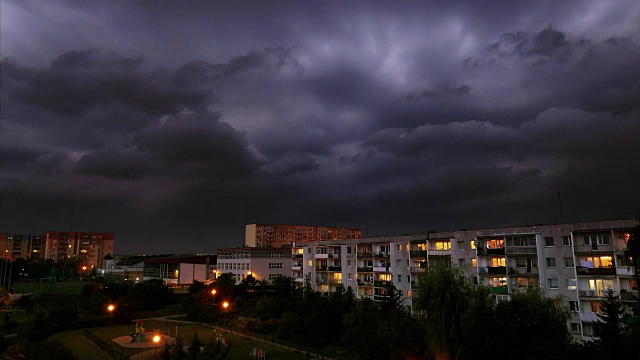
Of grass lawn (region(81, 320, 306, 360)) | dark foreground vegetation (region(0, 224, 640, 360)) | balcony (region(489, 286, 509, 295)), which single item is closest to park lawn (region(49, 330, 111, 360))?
grass lawn (region(81, 320, 306, 360))

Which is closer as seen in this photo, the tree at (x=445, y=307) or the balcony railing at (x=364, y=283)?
the tree at (x=445, y=307)

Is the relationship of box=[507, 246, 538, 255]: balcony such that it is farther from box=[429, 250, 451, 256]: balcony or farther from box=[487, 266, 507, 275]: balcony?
box=[429, 250, 451, 256]: balcony

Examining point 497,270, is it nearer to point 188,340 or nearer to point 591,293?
point 591,293

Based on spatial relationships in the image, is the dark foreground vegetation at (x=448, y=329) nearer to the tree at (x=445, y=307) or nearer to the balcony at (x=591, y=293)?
the tree at (x=445, y=307)

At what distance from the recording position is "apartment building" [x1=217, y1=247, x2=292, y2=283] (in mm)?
107419

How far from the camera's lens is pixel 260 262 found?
108188mm

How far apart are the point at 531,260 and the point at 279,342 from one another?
33207 millimetres

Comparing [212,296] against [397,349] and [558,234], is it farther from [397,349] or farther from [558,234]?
[558,234]

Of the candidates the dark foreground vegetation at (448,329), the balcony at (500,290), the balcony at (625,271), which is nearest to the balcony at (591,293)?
the dark foreground vegetation at (448,329)

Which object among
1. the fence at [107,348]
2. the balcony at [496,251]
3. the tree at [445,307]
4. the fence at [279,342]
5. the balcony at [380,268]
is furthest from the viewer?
the balcony at [380,268]

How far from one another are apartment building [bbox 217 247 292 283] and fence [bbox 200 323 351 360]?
1292 inches

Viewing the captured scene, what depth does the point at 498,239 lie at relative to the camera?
57.1 meters

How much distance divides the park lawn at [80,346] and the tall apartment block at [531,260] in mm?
38586

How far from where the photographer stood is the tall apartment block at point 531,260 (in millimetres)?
47219
